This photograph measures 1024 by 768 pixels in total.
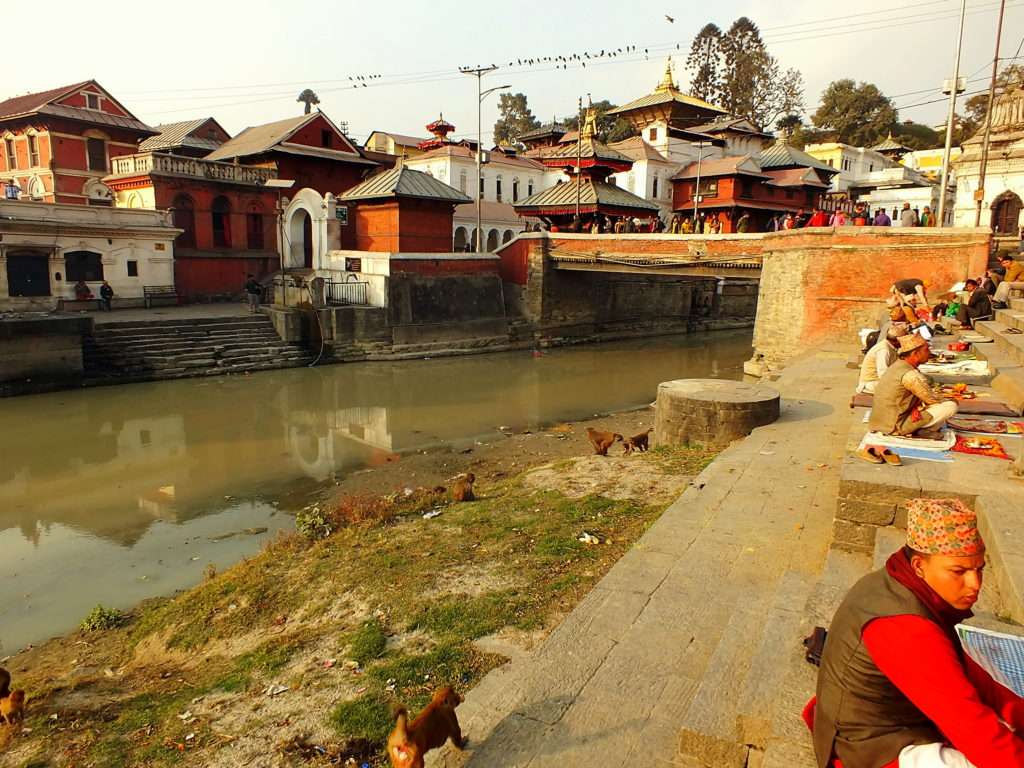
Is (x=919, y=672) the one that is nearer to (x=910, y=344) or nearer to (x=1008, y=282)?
(x=910, y=344)

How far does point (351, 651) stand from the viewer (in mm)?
5195

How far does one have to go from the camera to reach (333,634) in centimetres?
559

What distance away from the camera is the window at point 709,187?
3753 cm

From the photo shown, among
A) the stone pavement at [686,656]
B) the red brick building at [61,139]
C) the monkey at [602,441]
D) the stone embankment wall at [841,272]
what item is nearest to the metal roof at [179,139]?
the red brick building at [61,139]

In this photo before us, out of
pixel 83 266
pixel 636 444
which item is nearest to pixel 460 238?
pixel 83 266

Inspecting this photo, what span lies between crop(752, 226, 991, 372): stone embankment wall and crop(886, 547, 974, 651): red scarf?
61.6 ft

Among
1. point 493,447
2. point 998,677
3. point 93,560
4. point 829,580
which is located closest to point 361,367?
point 493,447

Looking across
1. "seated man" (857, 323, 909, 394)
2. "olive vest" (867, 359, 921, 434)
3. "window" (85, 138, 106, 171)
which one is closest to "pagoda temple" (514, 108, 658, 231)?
"window" (85, 138, 106, 171)

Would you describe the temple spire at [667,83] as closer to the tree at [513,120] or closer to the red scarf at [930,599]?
the tree at [513,120]

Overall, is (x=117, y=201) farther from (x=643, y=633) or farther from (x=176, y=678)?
(x=643, y=633)

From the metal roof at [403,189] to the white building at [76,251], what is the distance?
731 cm

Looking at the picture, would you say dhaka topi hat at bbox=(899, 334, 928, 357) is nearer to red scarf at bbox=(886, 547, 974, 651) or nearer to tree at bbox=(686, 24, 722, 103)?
red scarf at bbox=(886, 547, 974, 651)

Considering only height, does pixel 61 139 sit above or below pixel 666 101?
below

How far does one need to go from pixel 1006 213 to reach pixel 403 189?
24.4 metres
